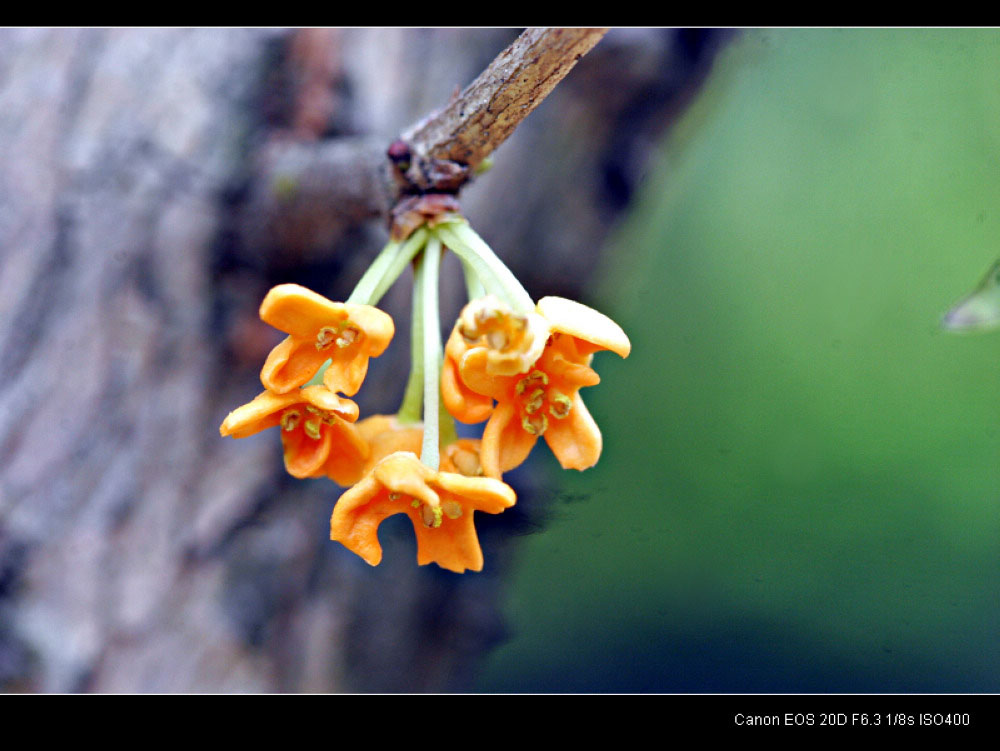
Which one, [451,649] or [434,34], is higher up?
[434,34]

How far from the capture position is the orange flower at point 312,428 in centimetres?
82

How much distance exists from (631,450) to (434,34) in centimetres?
113

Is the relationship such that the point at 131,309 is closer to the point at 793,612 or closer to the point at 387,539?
the point at 387,539

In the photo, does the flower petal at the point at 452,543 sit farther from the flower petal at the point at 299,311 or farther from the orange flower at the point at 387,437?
the flower petal at the point at 299,311

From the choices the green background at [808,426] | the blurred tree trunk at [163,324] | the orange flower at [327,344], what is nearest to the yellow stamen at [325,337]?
the orange flower at [327,344]

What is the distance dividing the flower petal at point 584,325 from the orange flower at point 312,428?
0.23 meters

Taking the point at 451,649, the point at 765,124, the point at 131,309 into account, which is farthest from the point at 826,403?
the point at 131,309

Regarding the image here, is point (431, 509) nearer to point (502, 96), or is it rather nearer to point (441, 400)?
point (441, 400)

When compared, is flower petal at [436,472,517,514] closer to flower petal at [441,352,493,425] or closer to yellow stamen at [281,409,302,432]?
flower petal at [441,352,493,425]

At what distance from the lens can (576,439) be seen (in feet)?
2.86

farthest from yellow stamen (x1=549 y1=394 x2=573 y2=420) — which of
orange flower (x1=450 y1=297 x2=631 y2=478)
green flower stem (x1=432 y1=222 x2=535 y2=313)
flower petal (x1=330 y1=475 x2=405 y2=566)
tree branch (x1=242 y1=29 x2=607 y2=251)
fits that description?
tree branch (x1=242 y1=29 x2=607 y2=251)

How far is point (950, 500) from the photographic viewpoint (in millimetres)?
1928

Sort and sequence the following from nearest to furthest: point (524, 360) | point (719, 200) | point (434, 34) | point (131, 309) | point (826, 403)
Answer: point (524, 360), point (131, 309), point (434, 34), point (826, 403), point (719, 200)

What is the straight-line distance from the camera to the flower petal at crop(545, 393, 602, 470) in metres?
0.86
